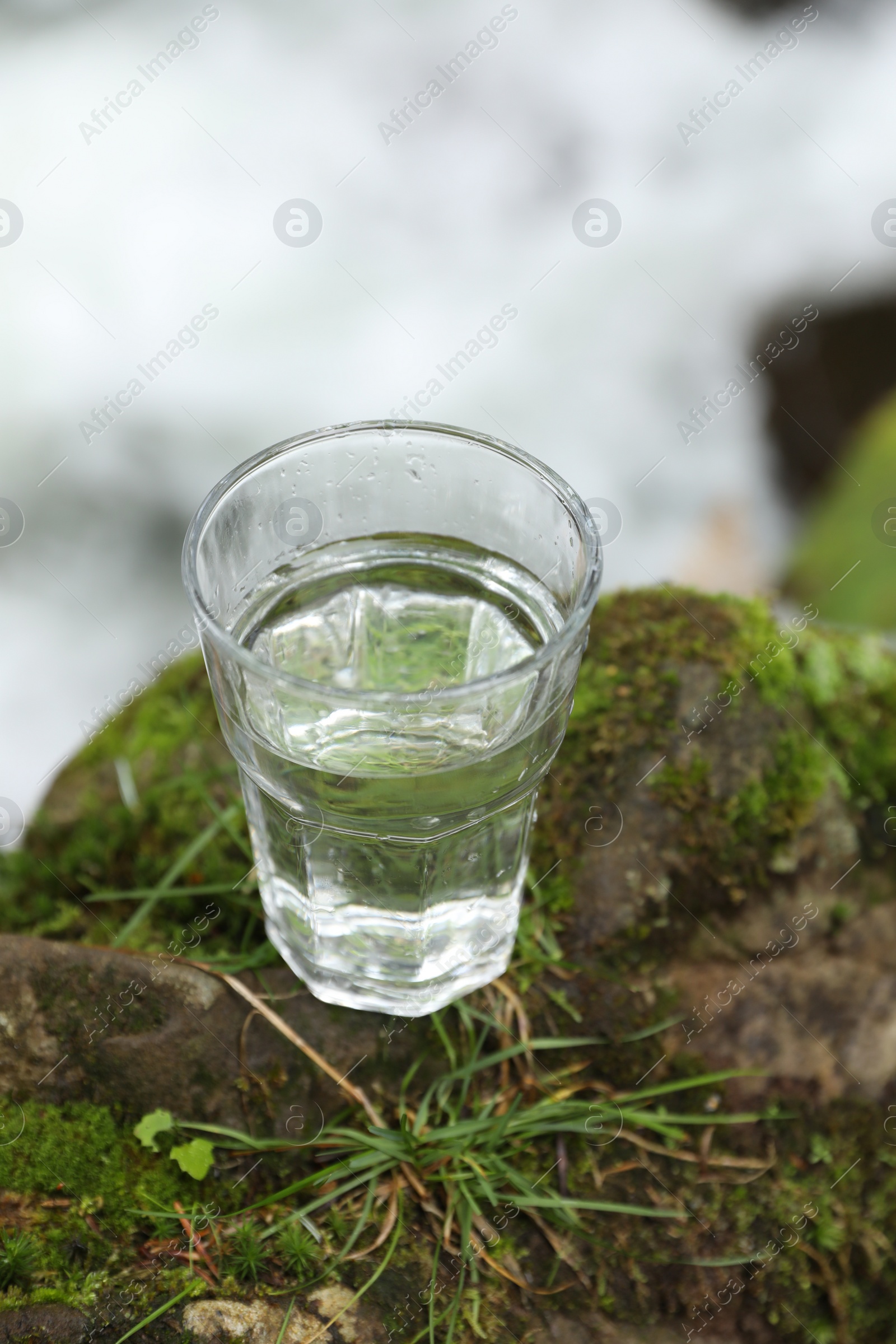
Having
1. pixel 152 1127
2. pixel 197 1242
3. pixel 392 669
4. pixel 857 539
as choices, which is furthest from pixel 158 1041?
pixel 857 539

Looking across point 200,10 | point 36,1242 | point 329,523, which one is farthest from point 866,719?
point 200,10

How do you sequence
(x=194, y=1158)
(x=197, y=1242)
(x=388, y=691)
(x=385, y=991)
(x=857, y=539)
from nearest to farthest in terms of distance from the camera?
(x=388, y=691) → (x=197, y=1242) → (x=194, y=1158) → (x=385, y=991) → (x=857, y=539)

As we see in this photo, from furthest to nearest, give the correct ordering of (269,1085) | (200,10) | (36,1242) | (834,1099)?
(200,10) < (834,1099) < (269,1085) < (36,1242)

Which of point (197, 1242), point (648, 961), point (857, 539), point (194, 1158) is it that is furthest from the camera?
point (857, 539)

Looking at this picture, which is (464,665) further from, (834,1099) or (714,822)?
(834,1099)

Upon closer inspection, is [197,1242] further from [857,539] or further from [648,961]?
[857,539]

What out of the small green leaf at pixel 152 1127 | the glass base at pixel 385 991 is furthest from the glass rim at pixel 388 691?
the small green leaf at pixel 152 1127
